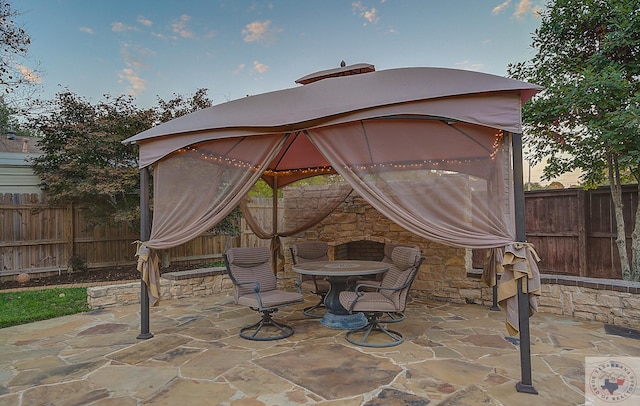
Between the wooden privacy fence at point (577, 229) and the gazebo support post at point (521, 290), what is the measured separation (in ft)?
12.9

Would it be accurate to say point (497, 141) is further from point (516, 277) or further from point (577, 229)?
point (577, 229)

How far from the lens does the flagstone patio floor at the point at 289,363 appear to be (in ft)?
8.85

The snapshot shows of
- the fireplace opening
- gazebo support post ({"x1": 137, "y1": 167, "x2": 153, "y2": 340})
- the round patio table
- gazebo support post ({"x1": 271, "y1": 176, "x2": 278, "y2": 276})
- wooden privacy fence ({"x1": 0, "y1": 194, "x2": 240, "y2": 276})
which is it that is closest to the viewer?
gazebo support post ({"x1": 137, "y1": 167, "x2": 153, "y2": 340})

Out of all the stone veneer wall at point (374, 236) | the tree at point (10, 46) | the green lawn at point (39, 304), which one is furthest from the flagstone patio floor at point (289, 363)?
the tree at point (10, 46)

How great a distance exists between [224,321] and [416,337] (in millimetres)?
2449

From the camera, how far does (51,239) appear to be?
711 cm

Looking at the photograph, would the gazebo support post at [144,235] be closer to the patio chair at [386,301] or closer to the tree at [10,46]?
the patio chair at [386,301]

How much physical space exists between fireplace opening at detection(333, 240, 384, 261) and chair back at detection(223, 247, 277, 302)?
238 centimetres

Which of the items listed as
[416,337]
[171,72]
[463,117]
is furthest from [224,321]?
[171,72]

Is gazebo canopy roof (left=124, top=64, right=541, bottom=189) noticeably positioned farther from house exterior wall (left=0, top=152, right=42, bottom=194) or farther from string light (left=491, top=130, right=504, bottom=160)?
house exterior wall (left=0, top=152, right=42, bottom=194)

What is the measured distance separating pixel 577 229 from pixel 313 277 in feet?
14.9

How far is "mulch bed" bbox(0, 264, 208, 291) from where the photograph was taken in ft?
21.7

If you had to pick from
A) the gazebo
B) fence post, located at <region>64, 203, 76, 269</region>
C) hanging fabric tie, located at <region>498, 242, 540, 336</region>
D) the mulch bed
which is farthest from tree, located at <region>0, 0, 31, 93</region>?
hanging fabric tie, located at <region>498, 242, 540, 336</region>

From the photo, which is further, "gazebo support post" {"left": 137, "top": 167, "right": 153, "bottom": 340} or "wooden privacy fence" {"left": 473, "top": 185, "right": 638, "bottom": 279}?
"wooden privacy fence" {"left": 473, "top": 185, "right": 638, "bottom": 279}
